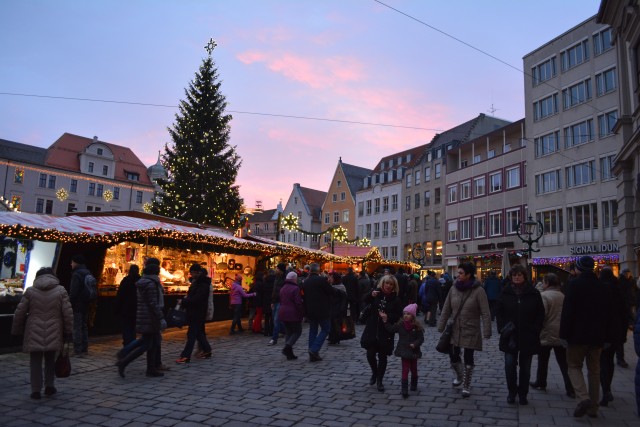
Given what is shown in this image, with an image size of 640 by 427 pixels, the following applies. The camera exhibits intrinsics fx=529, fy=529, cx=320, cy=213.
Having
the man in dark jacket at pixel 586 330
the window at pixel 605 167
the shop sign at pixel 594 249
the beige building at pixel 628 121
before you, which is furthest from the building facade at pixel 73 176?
the man in dark jacket at pixel 586 330

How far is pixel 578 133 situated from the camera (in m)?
34.5

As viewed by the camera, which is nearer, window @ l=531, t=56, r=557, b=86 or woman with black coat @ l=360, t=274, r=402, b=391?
woman with black coat @ l=360, t=274, r=402, b=391

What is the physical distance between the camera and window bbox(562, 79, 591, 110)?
112 feet

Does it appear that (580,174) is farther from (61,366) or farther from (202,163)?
(61,366)

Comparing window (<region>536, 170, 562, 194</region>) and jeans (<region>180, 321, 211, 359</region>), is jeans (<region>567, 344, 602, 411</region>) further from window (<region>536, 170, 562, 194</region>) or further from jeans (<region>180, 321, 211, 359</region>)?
window (<region>536, 170, 562, 194</region>)

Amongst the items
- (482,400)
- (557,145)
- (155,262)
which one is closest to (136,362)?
(155,262)

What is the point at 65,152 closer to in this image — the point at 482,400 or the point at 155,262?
the point at 155,262

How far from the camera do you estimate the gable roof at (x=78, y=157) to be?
61.9 meters

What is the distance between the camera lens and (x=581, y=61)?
34.7m

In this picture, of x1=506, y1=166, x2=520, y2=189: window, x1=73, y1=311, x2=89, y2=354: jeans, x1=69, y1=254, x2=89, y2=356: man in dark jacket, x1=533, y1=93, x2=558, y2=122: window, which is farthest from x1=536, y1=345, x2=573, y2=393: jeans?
x1=506, y1=166, x2=520, y2=189: window

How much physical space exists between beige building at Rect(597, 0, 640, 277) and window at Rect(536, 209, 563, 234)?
65.1 ft

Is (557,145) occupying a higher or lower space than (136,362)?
higher

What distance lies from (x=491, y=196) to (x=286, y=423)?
131ft

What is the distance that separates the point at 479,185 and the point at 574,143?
1062 centimetres
